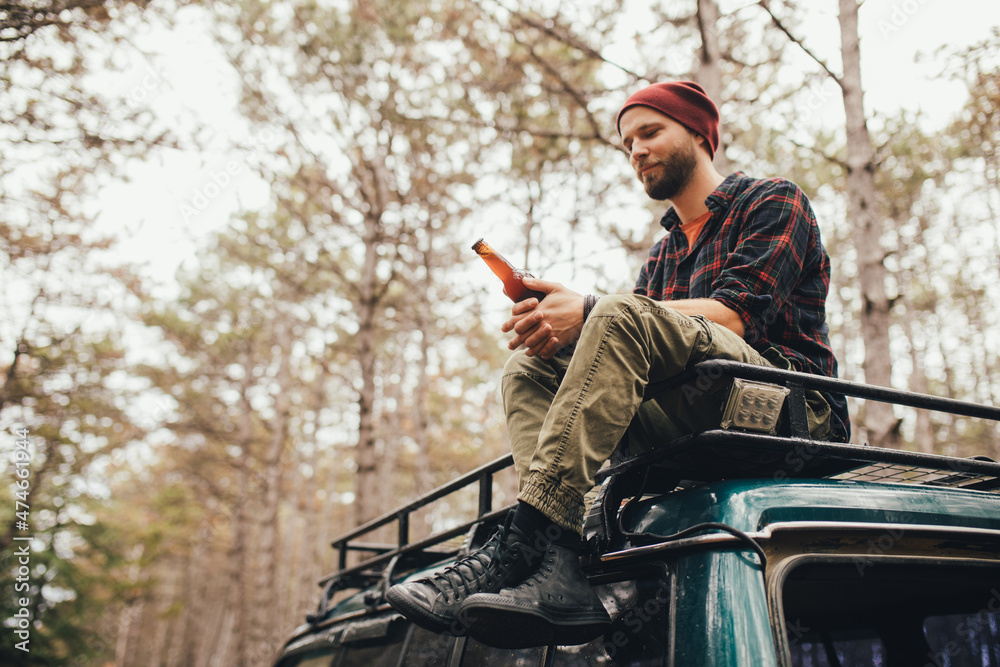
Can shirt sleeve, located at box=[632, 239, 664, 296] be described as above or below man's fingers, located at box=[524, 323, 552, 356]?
above

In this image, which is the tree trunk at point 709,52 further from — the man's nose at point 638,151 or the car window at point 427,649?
the car window at point 427,649

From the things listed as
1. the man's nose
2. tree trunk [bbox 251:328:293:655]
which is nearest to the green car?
the man's nose

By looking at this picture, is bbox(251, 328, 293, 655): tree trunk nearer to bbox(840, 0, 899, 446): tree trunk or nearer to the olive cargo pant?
bbox(840, 0, 899, 446): tree trunk

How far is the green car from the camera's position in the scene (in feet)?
4.31

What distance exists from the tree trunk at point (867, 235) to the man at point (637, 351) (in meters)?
4.07

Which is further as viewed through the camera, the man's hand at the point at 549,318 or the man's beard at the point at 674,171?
the man's beard at the point at 674,171

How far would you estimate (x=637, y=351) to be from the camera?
1.69 m

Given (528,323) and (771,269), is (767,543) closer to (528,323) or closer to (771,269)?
(528,323)

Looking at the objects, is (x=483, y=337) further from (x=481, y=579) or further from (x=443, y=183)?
(x=481, y=579)

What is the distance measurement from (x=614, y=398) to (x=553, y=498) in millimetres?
311

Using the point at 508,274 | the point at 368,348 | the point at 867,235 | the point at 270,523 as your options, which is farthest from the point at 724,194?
the point at 270,523

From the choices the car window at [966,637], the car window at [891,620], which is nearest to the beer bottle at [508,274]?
the car window at [891,620]

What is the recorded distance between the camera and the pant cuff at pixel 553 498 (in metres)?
1.58

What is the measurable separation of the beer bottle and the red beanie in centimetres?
107
